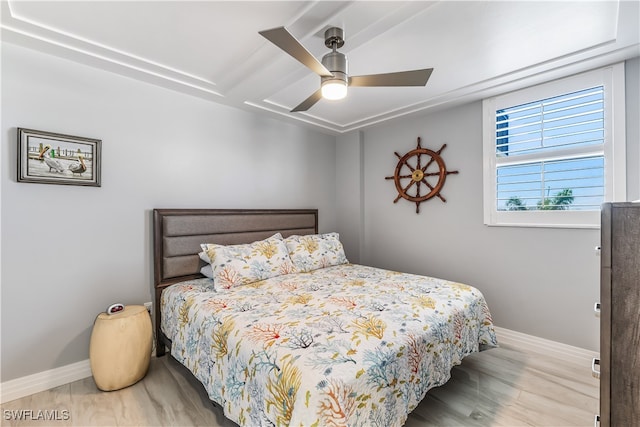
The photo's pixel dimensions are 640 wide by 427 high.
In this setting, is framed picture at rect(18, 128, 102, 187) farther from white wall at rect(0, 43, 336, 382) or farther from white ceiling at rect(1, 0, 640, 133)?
white ceiling at rect(1, 0, 640, 133)

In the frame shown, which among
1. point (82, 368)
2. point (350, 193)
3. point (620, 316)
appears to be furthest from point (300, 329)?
point (350, 193)

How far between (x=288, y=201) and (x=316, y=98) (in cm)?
183

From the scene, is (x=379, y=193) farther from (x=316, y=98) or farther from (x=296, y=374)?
(x=296, y=374)

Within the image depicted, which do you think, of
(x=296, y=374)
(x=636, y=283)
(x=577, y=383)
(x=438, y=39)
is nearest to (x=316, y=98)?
(x=438, y=39)

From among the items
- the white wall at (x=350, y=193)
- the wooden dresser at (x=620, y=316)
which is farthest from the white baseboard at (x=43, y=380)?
the wooden dresser at (x=620, y=316)

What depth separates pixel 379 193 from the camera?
3.88 m

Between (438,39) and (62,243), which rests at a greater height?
(438,39)

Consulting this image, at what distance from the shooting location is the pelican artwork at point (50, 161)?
2.08m

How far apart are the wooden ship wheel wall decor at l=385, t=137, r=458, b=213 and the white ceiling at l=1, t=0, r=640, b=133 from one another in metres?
0.78

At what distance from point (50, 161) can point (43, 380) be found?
5.23 feet

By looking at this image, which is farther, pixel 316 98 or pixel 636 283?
pixel 316 98

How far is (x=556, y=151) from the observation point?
256 centimetres

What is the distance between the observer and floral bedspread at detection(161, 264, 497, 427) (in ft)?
3.99

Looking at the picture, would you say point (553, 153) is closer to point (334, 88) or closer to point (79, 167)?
point (334, 88)
